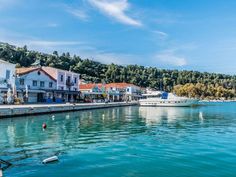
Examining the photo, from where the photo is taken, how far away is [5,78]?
185 feet

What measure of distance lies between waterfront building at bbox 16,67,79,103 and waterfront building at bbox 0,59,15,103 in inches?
125

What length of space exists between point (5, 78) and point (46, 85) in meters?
16.0

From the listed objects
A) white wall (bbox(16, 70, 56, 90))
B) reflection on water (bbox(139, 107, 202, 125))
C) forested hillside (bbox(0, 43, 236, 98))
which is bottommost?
reflection on water (bbox(139, 107, 202, 125))

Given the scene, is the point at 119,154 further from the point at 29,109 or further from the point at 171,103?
the point at 171,103

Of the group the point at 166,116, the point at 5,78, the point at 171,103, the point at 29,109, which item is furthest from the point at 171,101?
the point at 29,109

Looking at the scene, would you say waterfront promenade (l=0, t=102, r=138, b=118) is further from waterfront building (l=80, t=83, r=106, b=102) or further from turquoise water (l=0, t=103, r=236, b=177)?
waterfront building (l=80, t=83, r=106, b=102)

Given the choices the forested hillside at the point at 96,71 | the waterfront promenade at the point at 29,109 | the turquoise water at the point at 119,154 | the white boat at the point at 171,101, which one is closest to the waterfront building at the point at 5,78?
the waterfront promenade at the point at 29,109

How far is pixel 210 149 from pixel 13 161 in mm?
12551

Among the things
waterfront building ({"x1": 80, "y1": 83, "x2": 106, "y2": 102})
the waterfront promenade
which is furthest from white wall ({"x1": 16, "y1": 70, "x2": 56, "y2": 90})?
waterfront building ({"x1": 80, "y1": 83, "x2": 106, "y2": 102})

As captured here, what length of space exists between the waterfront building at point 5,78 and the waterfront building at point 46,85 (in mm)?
3179

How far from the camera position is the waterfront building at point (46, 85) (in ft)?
212

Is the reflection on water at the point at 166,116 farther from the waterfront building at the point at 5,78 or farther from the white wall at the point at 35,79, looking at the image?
the waterfront building at the point at 5,78

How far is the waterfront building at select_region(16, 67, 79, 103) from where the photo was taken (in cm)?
6456

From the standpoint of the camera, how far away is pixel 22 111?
41.4 meters
